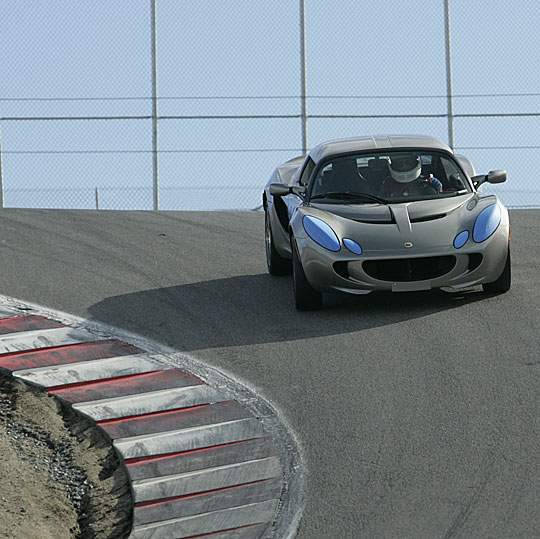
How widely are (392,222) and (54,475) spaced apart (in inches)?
157

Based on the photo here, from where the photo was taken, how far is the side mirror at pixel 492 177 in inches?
373

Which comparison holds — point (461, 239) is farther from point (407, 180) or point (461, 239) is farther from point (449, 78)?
point (449, 78)

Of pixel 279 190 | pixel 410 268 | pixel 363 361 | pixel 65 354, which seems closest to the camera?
pixel 363 361

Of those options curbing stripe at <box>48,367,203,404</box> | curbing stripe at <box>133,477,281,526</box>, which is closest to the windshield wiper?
curbing stripe at <box>48,367,203,404</box>

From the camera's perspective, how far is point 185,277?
10.9m

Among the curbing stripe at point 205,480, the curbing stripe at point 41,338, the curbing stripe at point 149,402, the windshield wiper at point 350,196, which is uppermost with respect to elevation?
the windshield wiper at point 350,196

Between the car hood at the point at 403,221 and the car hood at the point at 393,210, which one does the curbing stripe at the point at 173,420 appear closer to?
the car hood at the point at 403,221

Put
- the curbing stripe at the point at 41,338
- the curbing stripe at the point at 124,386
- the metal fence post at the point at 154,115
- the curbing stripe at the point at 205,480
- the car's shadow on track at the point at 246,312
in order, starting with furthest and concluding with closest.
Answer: the metal fence post at the point at 154,115
the car's shadow on track at the point at 246,312
the curbing stripe at the point at 41,338
the curbing stripe at the point at 124,386
the curbing stripe at the point at 205,480

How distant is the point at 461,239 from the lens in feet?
28.7

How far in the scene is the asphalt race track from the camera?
5.31m

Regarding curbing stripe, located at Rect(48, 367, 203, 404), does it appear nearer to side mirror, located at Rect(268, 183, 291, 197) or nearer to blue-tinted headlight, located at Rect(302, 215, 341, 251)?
blue-tinted headlight, located at Rect(302, 215, 341, 251)

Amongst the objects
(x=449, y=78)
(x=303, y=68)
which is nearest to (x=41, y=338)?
(x=303, y=68)

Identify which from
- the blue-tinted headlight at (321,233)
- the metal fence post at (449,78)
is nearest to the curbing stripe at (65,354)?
the blue-tinted headlight at (321,233)

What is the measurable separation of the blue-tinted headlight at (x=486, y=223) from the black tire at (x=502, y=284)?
450 millimetres
